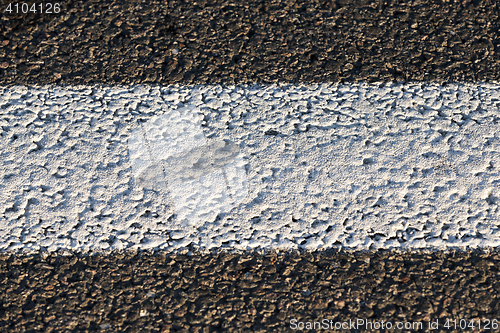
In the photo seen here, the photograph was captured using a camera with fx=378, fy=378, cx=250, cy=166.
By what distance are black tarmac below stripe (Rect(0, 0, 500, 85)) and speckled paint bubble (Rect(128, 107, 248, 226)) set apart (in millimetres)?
298

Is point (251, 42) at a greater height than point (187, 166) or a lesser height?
greater

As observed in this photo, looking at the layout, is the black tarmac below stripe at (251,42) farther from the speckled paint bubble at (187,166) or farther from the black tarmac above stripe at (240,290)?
the black tarmac above stripe at (240,290)

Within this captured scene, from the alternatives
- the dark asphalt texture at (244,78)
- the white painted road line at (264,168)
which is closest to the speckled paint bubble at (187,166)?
the white painted road line at (264,168)

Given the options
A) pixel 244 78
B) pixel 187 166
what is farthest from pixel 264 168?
pixel 244 78

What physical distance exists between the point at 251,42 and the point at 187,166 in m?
0.84

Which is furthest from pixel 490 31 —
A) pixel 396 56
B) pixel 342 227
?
pixel 342 227

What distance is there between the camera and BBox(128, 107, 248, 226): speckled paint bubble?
1.89 meters

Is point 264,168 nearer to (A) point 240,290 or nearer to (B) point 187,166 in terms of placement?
(B) point 187,166

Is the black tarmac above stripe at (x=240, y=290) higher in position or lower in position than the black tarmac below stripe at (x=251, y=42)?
lower

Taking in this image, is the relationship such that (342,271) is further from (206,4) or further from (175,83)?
(206,4)

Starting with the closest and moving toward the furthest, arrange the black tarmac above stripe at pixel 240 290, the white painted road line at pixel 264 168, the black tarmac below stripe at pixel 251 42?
the black tarmac above stripe at pixel 240 290
the white painted road line at pixel 264 168
the black tarmac below stripe at pixel 251 42

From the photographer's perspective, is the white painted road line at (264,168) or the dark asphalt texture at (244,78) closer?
the dark asphalt texture at (244,78)

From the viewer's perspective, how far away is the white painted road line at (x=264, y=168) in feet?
6.03

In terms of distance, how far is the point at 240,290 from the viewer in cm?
176
